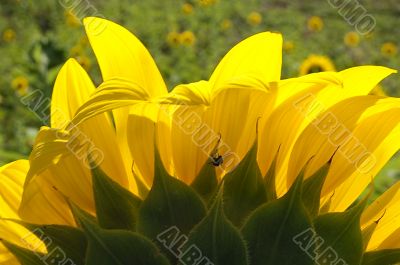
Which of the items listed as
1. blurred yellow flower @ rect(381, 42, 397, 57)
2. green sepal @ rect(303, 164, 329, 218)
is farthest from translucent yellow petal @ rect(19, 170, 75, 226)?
blurred yellow flower @ rect(381, 42, 397, 57)

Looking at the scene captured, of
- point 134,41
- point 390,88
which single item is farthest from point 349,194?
point 390,88

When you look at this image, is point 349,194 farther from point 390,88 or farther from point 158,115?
point 390,88

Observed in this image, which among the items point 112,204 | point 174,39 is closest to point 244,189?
point 112,204

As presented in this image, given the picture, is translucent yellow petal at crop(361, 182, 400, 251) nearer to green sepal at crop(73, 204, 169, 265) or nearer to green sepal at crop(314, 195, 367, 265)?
green sepal at crop(314, 195, 367, 265)

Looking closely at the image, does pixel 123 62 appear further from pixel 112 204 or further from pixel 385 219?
pixel 385 219

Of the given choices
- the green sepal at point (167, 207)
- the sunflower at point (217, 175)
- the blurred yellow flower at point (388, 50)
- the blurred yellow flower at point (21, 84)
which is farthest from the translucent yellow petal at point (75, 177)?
the blurred yellow flower at point (388, 50)

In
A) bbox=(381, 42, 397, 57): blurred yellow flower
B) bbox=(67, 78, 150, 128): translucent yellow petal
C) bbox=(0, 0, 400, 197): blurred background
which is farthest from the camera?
bbox=(381, 42, 397, 57): blurred yellow flower

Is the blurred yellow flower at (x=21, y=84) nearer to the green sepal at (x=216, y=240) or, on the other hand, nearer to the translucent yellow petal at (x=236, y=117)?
the translucent yellow petal at (x=236, y=117)
